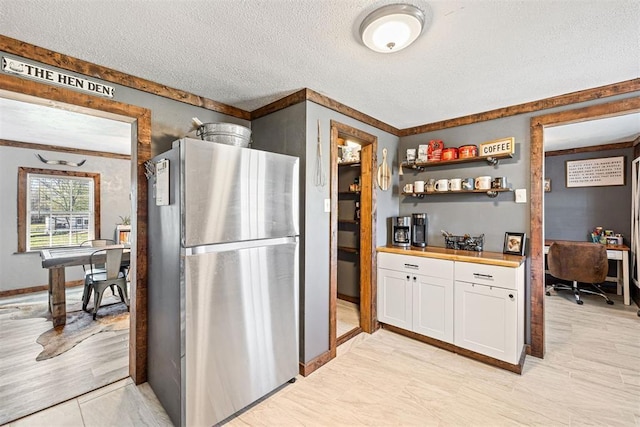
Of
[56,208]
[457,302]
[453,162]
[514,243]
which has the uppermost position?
[453,162]

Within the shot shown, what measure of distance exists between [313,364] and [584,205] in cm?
514

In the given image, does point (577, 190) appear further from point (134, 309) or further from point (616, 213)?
point (134, 309)

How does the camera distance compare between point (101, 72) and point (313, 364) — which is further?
point (313, 364)

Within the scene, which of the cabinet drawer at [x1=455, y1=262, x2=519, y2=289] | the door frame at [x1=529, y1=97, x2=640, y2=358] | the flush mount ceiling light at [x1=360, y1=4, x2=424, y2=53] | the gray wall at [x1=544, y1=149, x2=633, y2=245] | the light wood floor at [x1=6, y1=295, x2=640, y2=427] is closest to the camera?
the flush mount ceiling light at [x1=360, y1=4, x2=424, y2=53]

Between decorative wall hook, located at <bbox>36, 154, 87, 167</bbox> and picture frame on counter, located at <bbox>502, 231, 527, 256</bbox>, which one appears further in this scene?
decorative wall hook, located at <bbox>36, 154, 87, 167</bbox>

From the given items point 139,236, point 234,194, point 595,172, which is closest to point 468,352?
point 234,194

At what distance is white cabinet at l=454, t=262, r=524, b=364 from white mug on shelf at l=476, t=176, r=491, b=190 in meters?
0.80

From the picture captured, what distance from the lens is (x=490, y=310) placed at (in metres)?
Result: 2.36

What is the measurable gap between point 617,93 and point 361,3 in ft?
7.48

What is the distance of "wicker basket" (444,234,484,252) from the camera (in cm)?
282

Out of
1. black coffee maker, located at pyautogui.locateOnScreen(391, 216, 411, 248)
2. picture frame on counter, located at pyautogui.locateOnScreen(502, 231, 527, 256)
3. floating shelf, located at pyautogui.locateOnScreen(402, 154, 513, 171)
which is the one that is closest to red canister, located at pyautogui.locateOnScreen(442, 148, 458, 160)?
floating shelf, located at pyautogui.locateOnScreen(402, 154, 513, 171)

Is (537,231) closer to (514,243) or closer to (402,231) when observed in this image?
(514,243)

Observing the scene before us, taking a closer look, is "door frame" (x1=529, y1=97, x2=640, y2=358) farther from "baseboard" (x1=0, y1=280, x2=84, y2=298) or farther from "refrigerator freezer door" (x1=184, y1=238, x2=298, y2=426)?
"baseboard" (x1=0, y1=280, x2=84, y2=298)

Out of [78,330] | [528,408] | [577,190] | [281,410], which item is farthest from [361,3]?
[577,190]
